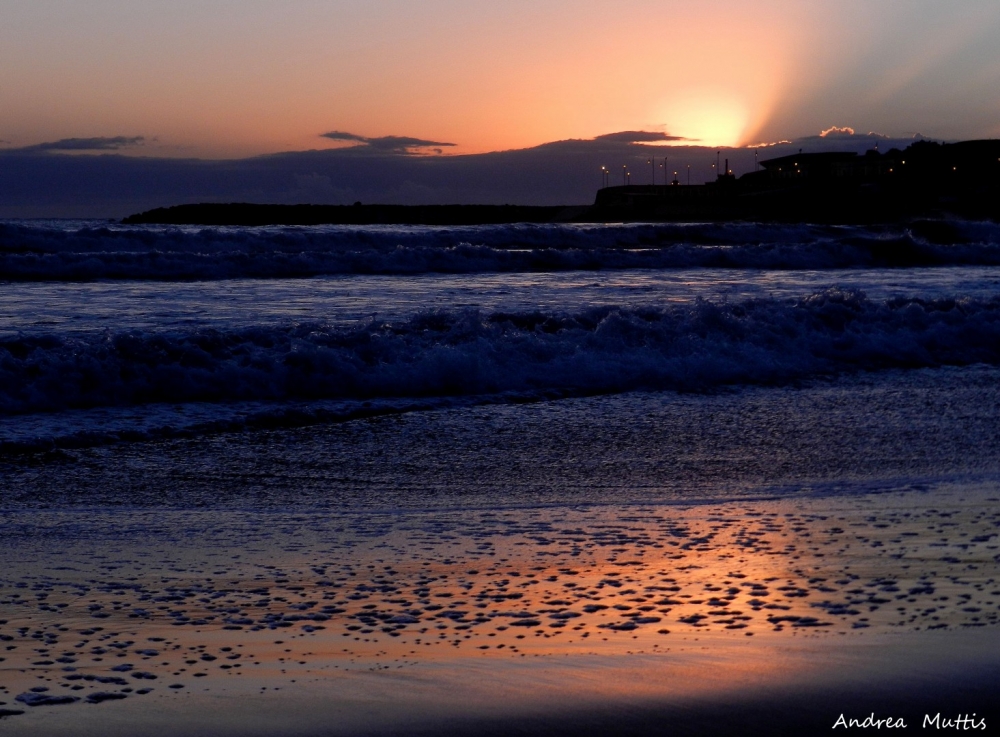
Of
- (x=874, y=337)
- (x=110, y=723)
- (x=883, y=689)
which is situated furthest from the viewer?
(x=874, y=337)

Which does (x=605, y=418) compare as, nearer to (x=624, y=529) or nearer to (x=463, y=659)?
(x=624, y=529)

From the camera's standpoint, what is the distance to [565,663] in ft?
10.2

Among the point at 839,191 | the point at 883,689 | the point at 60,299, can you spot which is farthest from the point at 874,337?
the point at 839,191

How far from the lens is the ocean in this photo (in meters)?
3.04

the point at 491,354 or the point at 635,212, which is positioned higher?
the point at 635,212

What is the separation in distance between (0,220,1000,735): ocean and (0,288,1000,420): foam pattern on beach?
3 cm

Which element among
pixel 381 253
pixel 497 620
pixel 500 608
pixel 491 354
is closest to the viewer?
pixel 497 620

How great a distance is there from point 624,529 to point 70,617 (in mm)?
2337

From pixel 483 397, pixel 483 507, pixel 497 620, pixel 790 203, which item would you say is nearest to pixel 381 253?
pixel 483 397

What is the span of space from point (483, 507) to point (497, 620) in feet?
5.36

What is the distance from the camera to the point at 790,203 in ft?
240

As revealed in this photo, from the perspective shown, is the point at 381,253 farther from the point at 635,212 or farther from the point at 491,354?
the point at 635,212

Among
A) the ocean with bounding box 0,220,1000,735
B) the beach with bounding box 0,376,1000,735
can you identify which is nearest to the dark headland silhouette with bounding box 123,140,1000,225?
the ocean with bounding box 0,220,1000,735

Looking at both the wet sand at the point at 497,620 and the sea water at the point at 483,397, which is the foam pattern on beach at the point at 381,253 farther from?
A: the wet sand at the point at 497,620
